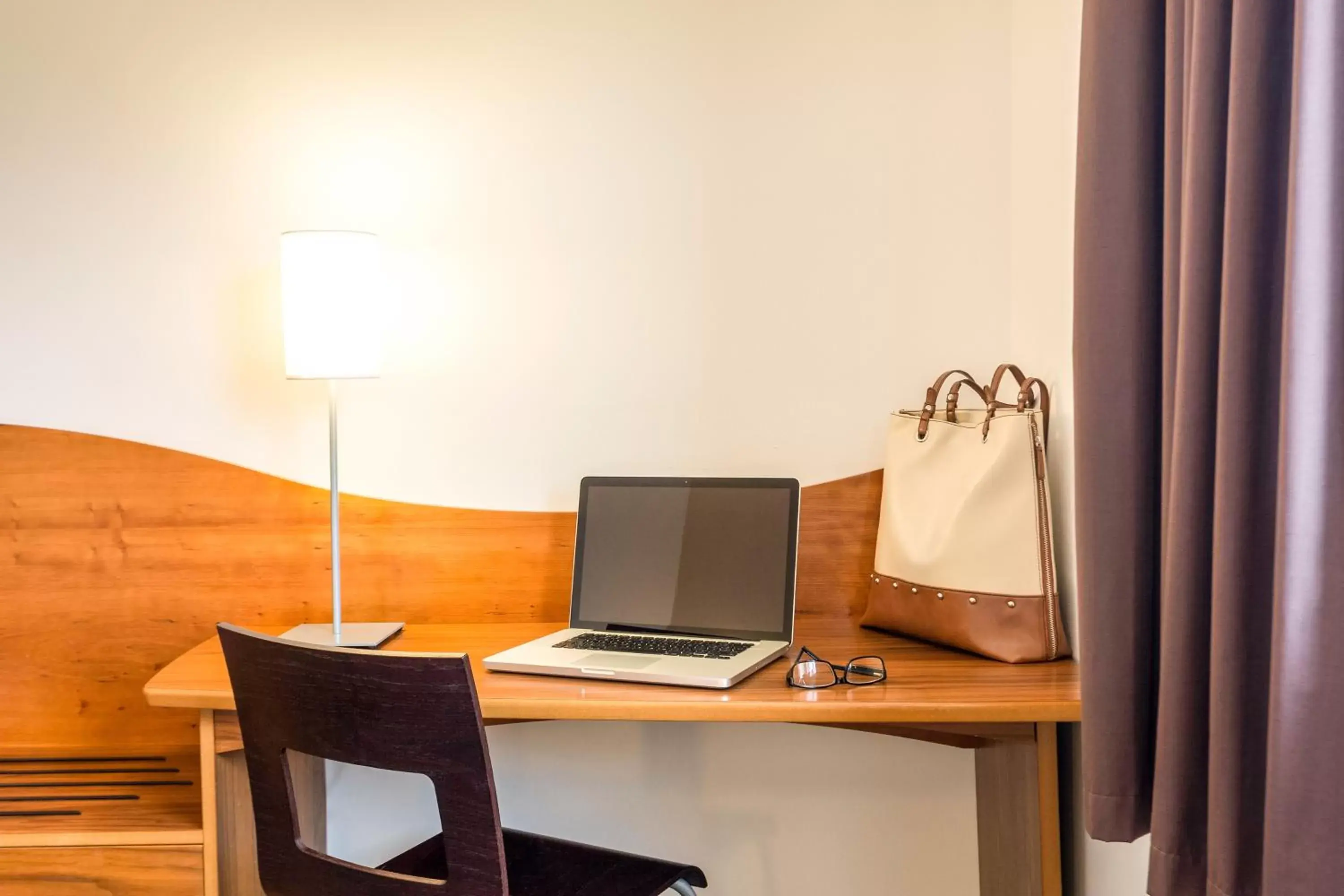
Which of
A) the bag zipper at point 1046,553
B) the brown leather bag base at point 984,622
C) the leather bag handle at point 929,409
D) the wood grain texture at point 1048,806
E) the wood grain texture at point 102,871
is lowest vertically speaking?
the wood grain texture at point 102,871

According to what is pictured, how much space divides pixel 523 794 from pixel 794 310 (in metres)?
1.00

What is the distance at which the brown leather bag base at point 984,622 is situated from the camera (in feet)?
5.12

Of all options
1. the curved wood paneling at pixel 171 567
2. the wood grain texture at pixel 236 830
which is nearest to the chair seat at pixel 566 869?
the wood grain texture at pixel 236 830

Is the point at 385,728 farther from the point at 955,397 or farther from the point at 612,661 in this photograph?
the point at 955,397

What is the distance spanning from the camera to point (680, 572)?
1.80 m

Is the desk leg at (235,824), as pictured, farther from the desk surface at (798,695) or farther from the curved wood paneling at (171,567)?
the curved wood paneling at (171,567)

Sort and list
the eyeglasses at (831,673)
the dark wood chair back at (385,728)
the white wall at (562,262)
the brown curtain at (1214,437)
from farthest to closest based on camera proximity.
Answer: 1. the white wall at (562,262)
2. the eyeglasses at (831,673)
3. the dark wood chair back at (385,728)
4. the brown curtain at (1214,437)

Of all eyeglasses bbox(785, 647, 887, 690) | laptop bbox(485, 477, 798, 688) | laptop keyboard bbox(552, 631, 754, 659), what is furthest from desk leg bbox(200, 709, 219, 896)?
eyeglasses bbox(785, 647, 887, 690)

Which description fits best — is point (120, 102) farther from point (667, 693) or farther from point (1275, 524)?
point (1275, 524)

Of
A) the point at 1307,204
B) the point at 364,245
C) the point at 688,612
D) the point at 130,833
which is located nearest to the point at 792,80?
the point at 364,245

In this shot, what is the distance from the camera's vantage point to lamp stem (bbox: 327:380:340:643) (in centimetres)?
181

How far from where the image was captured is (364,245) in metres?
1.77

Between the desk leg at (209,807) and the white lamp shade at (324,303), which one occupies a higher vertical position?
the white lamp shade at (324,303)

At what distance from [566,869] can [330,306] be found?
2.98 feet
